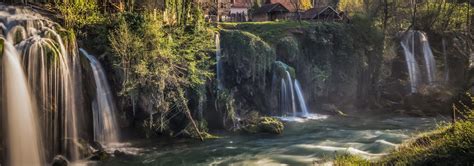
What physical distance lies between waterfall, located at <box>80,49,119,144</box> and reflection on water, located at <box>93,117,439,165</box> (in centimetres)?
109

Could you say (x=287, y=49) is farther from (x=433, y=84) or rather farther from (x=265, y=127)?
(x=433, y=84)

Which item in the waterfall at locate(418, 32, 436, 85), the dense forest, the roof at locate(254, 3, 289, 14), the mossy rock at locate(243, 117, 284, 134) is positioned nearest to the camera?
the dense forest

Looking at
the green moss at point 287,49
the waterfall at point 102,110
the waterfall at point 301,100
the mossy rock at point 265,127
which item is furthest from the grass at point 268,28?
the waterfall at point 102,110

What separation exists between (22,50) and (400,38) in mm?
35560

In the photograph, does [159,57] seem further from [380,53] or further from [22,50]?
[380,53]

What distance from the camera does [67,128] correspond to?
18562 mm

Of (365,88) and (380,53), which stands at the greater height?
(380,53)

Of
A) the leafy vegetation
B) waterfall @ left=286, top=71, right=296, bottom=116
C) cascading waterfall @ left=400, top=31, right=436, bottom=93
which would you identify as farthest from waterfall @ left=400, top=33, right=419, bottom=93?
the leafy vegetation

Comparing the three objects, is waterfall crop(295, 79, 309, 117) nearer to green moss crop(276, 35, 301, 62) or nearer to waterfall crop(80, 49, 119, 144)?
green moss crop(276, 35, 301, 62)

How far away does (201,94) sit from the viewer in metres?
24.2

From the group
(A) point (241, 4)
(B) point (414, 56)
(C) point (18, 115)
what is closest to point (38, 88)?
(C) point (18, 115)

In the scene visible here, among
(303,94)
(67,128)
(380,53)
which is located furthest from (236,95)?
(380,53)

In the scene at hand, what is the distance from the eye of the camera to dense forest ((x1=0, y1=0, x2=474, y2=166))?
16953mm

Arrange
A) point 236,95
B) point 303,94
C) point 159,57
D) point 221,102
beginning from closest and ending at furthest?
point 159,57 < point 221,102 < point 236,95 < point 303,94
